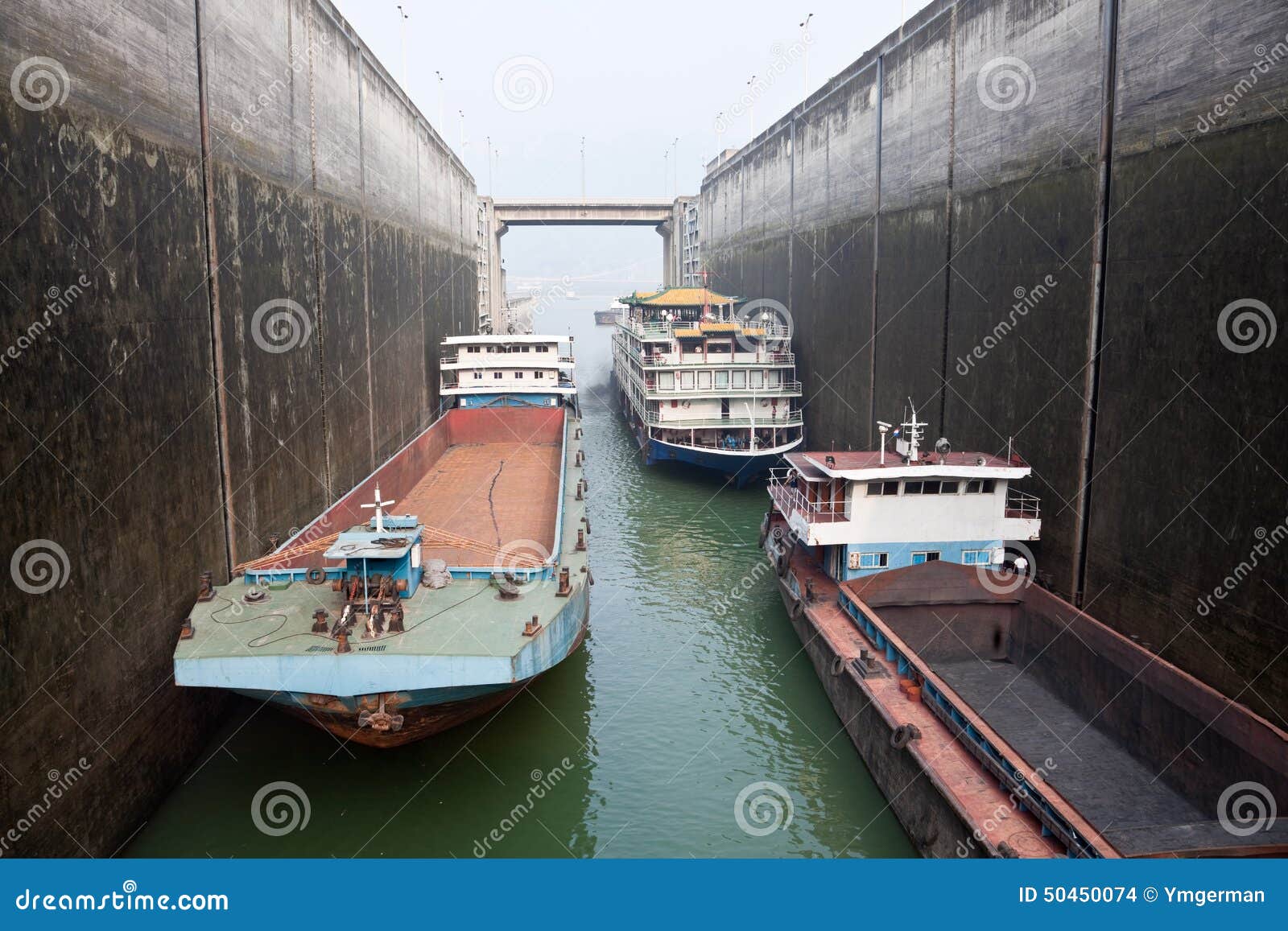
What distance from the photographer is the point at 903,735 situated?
1127 centimetres

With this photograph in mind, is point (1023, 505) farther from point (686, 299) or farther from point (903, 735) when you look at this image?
point (686, 299)

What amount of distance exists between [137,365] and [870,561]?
1190cm

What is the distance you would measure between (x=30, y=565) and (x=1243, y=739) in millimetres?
12879

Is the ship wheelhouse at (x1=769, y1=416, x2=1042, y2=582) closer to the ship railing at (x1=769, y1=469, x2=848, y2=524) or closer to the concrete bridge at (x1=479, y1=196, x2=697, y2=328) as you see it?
the ship railing at (x1=769, y1=469, x2=848, y2=524)

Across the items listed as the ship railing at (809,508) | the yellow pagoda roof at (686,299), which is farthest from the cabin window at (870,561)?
the yellow pagoda roof at (686,299)

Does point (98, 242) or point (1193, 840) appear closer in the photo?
point (1193, 840)

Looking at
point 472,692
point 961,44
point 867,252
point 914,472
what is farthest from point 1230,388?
point 867,252

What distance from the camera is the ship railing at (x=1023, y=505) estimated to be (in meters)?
16.3

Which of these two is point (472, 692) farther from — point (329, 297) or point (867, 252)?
point (867, 252)

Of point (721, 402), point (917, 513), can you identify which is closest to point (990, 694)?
point (917, 513)

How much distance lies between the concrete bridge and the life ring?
58.3 metres

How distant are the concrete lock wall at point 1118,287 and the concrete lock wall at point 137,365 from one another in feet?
43.9

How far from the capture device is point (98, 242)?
415 inches

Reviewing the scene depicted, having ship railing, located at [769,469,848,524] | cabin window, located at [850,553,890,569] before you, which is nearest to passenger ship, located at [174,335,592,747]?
ship railing, located at [769,469,848,524]
